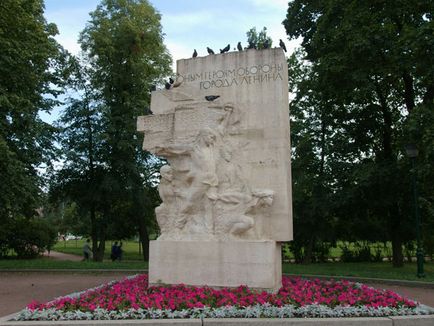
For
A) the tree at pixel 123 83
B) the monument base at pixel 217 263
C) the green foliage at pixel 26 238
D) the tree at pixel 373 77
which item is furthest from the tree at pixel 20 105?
the tree at pixel 373 77

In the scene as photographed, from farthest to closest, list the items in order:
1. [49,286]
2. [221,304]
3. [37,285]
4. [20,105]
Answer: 1. [20,105]
2. [37,285]
3. [49,286]
4. [221,304]

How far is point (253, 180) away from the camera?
952 cm

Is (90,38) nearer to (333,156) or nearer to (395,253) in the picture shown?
(333,156)

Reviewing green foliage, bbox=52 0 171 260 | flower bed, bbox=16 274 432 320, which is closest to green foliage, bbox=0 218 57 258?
green foliage, bbox=52 0 171 260

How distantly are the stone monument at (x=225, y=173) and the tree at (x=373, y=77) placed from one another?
8479mm

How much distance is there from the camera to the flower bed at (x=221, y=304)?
7219 mm

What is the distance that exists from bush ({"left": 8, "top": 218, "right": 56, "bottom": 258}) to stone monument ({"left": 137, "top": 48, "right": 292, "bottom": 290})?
69.7 ft

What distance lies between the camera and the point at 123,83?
86.0 feet

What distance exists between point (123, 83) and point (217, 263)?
19.1 meters

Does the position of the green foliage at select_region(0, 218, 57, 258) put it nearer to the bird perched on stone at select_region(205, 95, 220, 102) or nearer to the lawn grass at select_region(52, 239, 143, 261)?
the lawn grass at select_region(52, 239, 143, 261)

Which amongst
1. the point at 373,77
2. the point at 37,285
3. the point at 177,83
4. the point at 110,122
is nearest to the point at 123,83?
the point at 110,122

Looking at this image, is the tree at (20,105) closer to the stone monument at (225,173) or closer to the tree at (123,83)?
the tree at (123,83)

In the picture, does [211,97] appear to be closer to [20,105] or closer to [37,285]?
[37,285]

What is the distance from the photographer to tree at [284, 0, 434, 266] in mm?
17453
